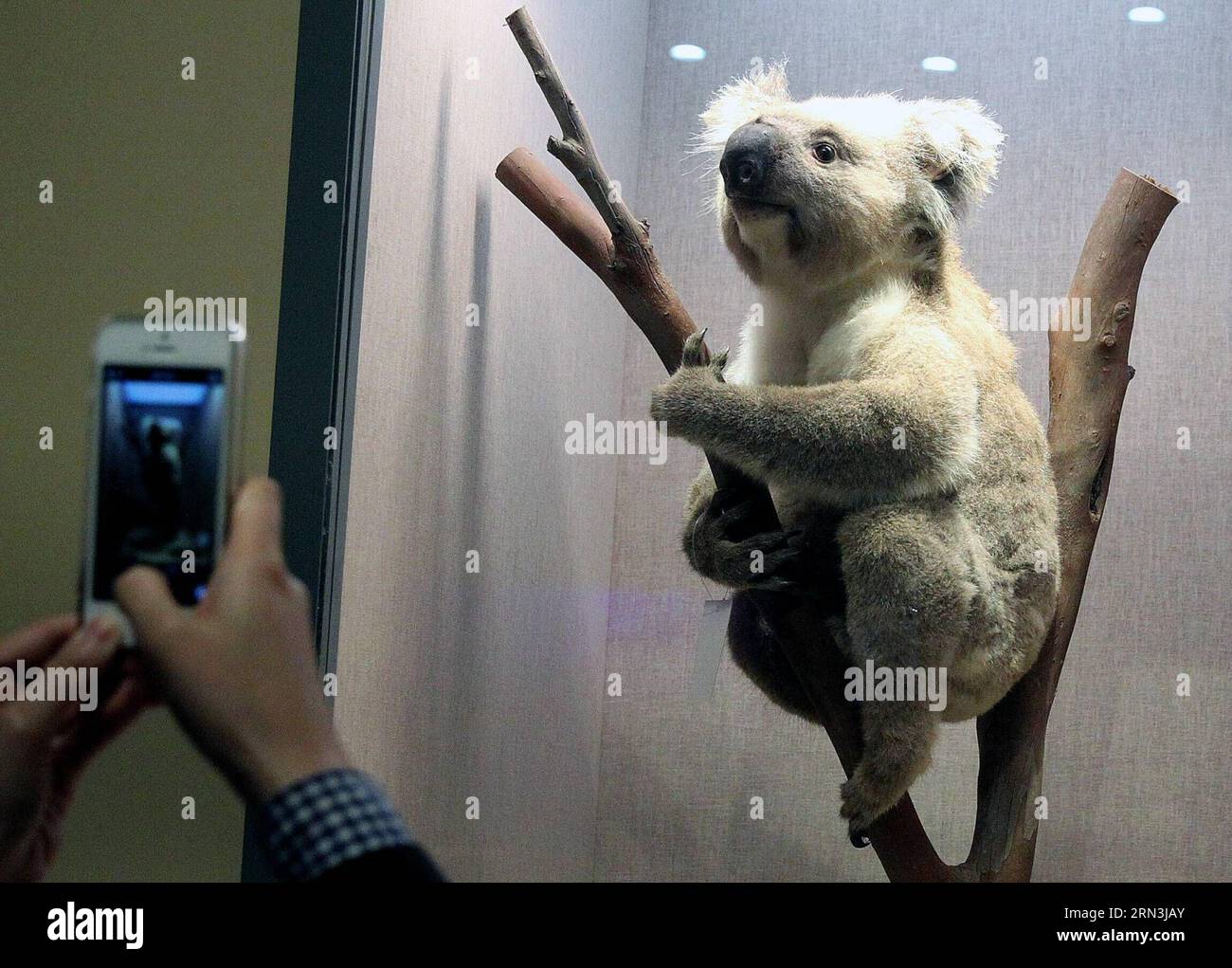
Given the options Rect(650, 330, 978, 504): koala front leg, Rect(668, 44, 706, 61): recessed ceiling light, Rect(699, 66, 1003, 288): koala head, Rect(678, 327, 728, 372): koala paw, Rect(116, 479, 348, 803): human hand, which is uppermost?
Rect(668, 44, 706, 61): recessed ceiling light

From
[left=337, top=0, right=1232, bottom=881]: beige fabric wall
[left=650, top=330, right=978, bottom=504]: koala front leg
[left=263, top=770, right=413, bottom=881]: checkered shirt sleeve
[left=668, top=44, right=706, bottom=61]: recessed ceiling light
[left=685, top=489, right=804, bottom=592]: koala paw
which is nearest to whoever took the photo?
[left=263, top=770, right=413, bottom=881]: checkered shirt sleeve

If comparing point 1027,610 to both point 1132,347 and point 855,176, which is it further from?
point 855,176

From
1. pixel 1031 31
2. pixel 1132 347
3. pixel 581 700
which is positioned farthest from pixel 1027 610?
pixel 1031 31

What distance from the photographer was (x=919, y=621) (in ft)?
5.42

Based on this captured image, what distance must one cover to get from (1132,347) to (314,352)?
155cm

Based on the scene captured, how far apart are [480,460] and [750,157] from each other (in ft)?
2.23

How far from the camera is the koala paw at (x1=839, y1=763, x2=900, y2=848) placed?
5.60 feet

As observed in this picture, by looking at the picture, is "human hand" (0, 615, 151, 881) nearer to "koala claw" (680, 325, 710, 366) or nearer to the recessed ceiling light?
"koala claw" (680, 325, 710, 366)

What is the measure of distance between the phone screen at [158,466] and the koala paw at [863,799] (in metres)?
1.17

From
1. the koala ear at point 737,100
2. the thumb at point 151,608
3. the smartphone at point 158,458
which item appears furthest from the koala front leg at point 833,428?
the thumb at point 151,608

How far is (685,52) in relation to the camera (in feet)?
6.46

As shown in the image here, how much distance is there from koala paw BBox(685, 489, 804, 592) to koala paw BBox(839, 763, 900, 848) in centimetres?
33

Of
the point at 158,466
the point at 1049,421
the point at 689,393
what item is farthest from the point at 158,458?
the point at 1049,421

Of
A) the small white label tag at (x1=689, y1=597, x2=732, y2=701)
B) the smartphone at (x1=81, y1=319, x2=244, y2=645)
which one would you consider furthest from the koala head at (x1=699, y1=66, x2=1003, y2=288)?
the smartphone at (x1=81, y1=319, x2=244, y2=645)
